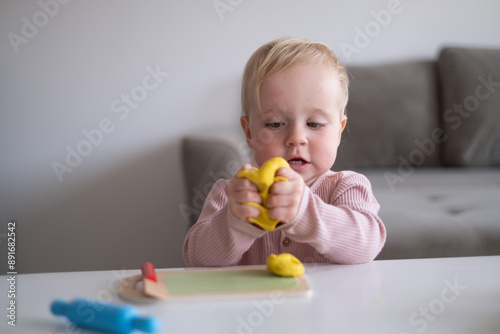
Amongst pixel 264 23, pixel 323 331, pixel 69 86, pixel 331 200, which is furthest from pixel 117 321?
pixel 264 23

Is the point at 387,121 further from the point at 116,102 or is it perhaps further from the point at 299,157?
the point at 299,157

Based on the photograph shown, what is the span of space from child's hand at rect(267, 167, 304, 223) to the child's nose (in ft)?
0.67

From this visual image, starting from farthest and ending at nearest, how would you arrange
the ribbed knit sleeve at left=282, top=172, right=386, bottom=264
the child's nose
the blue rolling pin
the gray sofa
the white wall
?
the white wall < the gray sofa < the child's nose < the ribbed knit sleeve at left=282, top=172, right=386, bottom=264 < the blue rolling pin

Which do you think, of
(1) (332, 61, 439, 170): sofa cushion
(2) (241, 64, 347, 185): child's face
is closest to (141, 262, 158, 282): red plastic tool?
(2) (241, 64, 347, 185): child's face

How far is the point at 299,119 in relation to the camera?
977 mm

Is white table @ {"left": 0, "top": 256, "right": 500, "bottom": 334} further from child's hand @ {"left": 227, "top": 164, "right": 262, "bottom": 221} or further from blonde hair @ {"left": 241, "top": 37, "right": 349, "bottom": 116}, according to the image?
blonde hair @ {"left": 241, "top": 37, "right": 349, "bottom": 116}

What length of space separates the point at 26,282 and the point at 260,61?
1.77ft

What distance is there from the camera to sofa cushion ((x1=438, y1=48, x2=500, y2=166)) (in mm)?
2242

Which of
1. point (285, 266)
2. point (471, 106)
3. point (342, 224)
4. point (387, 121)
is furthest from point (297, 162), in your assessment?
point (471, 106)

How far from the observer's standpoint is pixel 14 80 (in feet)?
7.22

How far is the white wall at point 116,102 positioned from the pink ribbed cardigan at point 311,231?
1.35 metres

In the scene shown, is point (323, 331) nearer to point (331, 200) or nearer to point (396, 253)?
point (331, 200)

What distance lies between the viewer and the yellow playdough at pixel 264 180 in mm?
739

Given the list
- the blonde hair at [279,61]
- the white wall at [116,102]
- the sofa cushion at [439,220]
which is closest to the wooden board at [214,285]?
the blonde hair at [279,61]
